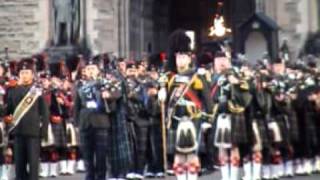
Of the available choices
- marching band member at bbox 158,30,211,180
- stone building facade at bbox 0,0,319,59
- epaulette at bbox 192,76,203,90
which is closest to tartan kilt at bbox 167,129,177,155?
marching band member at bbox 158,30,211,180

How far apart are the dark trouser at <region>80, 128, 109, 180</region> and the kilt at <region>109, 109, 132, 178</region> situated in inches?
9.6

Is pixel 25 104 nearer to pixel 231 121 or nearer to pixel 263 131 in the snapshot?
pixel 231 121

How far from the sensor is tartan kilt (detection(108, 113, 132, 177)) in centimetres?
1273

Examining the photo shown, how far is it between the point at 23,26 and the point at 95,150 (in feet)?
33.7

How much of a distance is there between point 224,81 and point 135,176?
261cm

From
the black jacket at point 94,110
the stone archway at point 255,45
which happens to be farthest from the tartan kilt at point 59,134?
the stone archway at point 255,45

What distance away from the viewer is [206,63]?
1359cm

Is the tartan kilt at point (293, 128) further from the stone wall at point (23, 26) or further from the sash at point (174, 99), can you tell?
the stone wall at point (23, 26)

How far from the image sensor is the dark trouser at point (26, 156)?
11297 millimetres

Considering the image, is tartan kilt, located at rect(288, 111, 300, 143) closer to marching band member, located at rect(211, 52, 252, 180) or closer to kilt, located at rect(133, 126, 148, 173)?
marching band member, located at rect(211, 52, 252, 180)

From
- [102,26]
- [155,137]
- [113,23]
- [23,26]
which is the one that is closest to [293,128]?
[155,137]

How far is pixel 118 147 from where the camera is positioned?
1277 centimetres

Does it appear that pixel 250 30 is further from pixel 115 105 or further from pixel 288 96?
pixel 115 105

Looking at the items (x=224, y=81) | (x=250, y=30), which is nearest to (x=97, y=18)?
(x=250, y=30)
